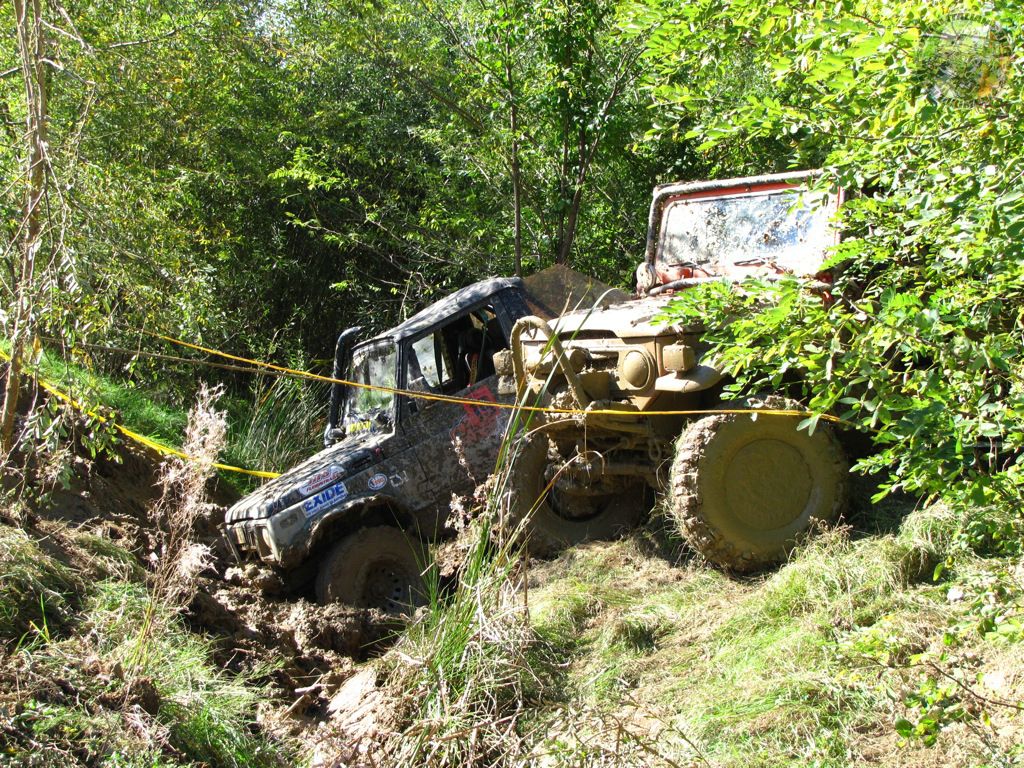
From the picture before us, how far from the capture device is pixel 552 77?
859cm

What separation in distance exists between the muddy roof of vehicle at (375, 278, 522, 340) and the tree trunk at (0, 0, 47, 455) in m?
2.65

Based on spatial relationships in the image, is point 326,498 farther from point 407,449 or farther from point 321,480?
point 407,449

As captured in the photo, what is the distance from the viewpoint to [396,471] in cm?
645

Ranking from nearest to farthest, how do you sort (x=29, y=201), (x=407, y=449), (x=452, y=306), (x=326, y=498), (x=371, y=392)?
(x=29, y=201) < (x=326, y=498) < (x=407, y=449) < (x=452, y=306) < (x=371, y=392)

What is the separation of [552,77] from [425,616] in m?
5.86

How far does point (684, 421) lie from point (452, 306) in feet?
6.65

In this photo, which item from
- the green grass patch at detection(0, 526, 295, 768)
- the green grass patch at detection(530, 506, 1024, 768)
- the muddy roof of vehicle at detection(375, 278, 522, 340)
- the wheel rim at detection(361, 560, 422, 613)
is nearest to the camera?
the green grass patch at detection(530, 506, 1024, 768)

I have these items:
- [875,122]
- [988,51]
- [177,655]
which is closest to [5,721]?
[177,655]

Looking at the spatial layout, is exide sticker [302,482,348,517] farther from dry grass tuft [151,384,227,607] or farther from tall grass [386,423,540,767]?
tall grass [386,423,540,767]

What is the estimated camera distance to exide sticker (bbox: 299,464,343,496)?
6246 mm

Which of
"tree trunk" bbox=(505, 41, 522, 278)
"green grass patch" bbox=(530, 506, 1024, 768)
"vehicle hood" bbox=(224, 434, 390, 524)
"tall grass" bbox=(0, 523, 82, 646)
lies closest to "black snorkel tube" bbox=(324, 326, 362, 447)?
"vehicle hood" bbox=(224, 434, 390, 524)

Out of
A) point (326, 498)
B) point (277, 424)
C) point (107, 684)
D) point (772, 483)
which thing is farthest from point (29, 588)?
point (277, 424)

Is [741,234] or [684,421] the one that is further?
[741,234]

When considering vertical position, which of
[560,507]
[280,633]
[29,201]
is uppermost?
[29,201]
